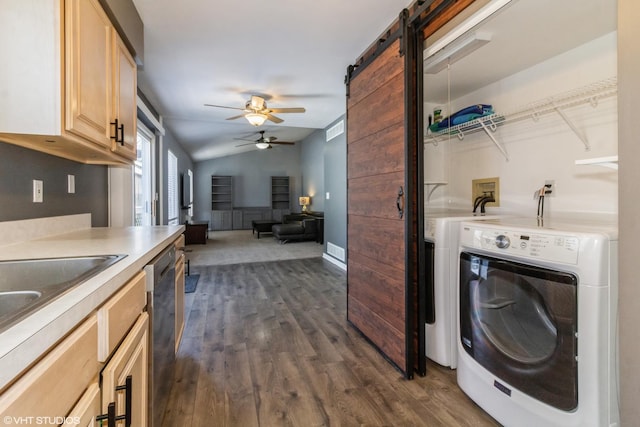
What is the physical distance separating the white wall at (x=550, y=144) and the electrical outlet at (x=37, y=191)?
3.18 metres

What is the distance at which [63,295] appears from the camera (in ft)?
2.34

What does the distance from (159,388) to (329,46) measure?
2.65 m

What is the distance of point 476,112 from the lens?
2494mm

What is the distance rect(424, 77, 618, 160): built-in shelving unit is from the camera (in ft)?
5.88

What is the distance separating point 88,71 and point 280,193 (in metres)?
10.1

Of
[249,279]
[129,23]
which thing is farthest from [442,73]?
[249,279]

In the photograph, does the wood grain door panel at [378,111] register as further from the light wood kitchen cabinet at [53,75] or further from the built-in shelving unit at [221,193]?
the built-in shelving unit at [221,193]

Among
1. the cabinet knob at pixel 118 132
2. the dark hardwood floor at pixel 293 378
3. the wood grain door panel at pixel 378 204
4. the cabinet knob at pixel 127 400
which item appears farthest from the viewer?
the wood grain door panel at pixel 378 204

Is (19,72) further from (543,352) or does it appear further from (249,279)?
(249,279)

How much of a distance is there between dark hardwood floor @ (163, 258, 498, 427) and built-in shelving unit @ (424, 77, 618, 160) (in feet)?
6.03

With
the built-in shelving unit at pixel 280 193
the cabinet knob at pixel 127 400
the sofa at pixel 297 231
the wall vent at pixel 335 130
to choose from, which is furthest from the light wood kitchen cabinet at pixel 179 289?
the built-in shelving unit at pixel 280 193

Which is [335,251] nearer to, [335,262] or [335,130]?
[335,262]

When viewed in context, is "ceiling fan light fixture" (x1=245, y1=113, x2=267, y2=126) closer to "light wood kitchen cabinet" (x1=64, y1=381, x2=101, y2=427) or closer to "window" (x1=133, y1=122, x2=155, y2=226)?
"window" (x1=133, y1=122, x2=155, y2=226)

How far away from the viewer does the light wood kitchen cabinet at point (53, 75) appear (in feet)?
3.88
